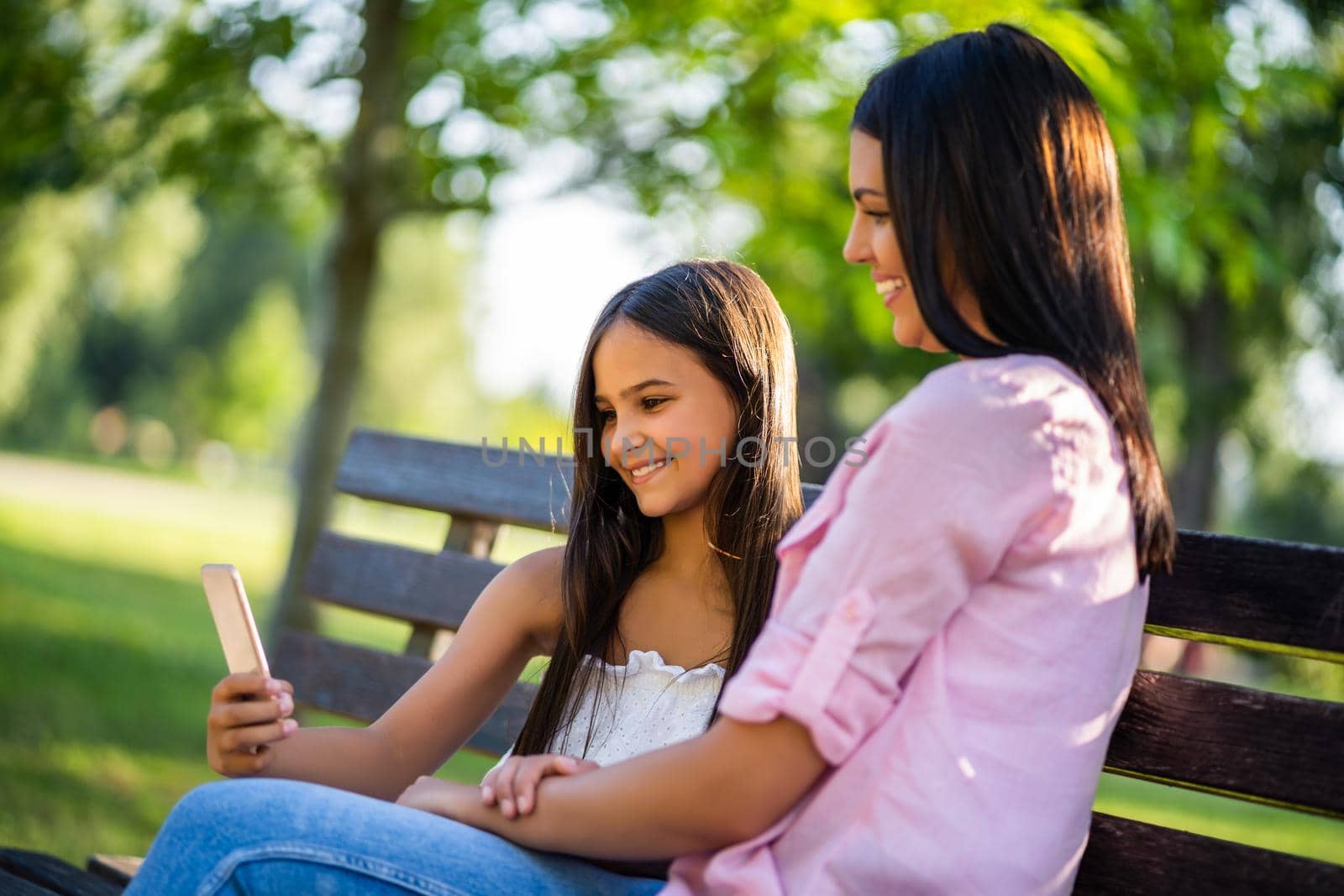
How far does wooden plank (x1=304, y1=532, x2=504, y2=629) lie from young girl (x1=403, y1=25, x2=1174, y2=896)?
1.30m

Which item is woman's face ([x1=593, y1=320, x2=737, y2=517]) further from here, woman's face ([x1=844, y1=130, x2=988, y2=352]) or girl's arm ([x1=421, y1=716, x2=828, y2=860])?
girl's arm ([x1=421, y1=716, x2=828, y2=860])

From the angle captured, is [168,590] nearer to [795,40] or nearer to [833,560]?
[795,40]

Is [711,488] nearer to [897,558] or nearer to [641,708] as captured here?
[641,708]

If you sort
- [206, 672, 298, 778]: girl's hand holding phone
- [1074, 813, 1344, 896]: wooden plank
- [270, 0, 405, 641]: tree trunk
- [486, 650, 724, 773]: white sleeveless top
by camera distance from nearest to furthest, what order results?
[1074, 813, 1344, 896]: wooden plank → [206, 672, 298, 778]: girl's hand holding phone → [486, 650, 724, 773]: white sleeveless top → [270, 0, 405, 641]: tree trunk

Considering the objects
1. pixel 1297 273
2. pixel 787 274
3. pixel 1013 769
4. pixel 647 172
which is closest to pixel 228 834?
pixel 1013 769

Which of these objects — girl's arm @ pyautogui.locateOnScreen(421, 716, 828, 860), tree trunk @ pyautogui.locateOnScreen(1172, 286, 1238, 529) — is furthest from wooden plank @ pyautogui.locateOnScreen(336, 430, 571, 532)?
tree trunk @ pyautogui.locateOnScreen(1172, 286, 1238, 529)

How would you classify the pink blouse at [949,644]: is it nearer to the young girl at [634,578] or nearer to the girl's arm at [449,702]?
the young girl at [634,578]

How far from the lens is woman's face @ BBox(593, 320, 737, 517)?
224 centimetres

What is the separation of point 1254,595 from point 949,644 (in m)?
0.63

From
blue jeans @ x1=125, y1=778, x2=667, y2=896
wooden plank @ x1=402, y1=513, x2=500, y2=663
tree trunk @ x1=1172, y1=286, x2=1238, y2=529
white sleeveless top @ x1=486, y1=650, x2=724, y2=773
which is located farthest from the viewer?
tree trunk @ x1=1172, y1=286, x2=1238, y2=529

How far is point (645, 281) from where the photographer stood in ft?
7.79

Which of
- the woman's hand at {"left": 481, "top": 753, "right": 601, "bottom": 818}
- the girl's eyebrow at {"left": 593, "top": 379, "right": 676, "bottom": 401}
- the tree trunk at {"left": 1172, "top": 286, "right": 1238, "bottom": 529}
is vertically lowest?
the tree trunk at {"left": 1172, "top": 286, "right": 1238, "bottom": 529}

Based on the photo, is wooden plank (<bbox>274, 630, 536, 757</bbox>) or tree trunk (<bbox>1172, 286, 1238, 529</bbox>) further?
tree trunk (<bbox>1172, 286, 1238, 529</bbox>)

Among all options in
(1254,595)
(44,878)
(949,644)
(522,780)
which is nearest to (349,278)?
(44,878)
